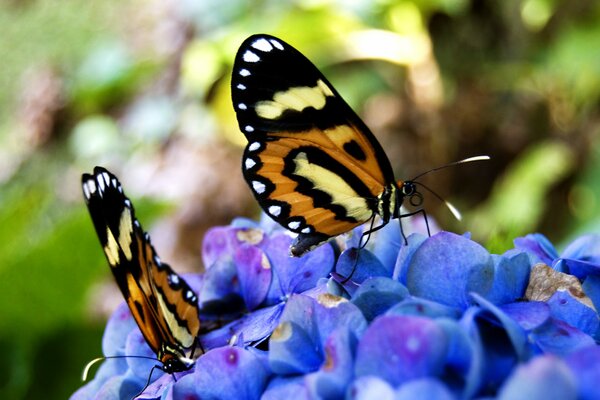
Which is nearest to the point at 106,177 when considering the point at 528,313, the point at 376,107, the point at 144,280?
the point at 144,280

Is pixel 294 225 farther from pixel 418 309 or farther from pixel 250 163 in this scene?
pixel 418 309

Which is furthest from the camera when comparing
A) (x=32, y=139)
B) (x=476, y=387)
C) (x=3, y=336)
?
(x=32, y=139)

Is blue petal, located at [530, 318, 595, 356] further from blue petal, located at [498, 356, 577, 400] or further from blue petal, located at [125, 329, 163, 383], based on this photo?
blue petal, located at [125, 329, 163, 383]

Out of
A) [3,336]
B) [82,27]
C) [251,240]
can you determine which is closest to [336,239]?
[251,240]

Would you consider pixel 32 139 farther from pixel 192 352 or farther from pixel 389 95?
pixel 192 352

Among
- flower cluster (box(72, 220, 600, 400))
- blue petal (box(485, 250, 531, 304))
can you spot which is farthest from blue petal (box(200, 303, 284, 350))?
blue petal (box(485, 250, 531, 304))

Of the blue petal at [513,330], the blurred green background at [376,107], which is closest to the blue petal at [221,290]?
the blue petal at [513,330]

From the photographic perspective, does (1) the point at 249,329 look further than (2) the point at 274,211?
No
